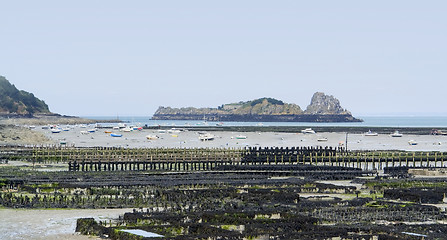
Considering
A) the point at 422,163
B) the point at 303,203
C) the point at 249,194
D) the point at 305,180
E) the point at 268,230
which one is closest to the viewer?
the point at 268,230

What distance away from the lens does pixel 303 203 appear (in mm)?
51594

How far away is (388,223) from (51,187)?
2891 centimetres

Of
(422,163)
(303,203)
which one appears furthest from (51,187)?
(422,163)

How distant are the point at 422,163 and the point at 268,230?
6373cm

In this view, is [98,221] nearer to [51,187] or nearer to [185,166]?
[51,187]

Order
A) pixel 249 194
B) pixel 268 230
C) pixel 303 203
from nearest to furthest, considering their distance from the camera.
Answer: pixel 268 230 → pixel 303 203 → pixel 249 194

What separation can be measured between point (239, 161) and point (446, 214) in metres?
42.6

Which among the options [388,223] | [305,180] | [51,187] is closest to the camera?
[388,223]

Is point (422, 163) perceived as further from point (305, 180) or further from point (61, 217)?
point (61, 217)

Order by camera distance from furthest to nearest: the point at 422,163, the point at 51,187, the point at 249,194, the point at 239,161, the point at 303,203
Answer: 1. the point at 422,163
2. the point at 239,161
3. the point at 51,187
4. the point at 249,194
5. the point at 303,203

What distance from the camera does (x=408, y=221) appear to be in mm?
45062

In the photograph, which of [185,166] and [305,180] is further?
[185,166]

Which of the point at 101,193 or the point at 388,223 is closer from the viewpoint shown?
the point at 388,223

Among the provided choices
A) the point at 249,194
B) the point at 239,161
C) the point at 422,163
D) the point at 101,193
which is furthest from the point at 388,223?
the point at 422,163
